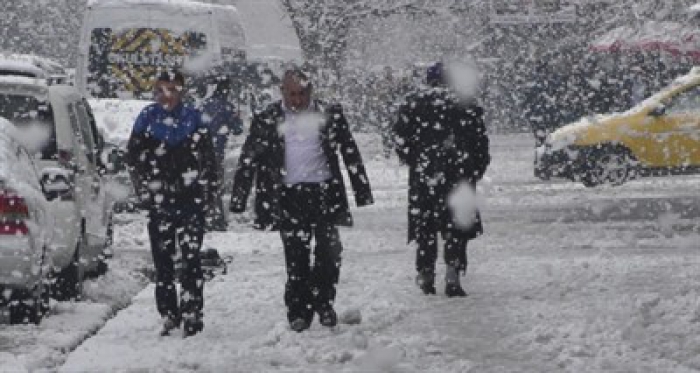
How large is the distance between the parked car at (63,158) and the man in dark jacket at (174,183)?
1.09 m

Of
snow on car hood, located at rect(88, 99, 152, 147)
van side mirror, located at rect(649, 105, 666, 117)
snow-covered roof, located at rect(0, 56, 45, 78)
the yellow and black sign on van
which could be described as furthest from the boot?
the yellow and black sign on van

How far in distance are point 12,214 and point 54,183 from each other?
614 millimetres

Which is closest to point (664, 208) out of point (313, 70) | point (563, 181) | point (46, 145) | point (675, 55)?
point (563, 181)

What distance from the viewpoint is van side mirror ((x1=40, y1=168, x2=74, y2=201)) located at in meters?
10.1

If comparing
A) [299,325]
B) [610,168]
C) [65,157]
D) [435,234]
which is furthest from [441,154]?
[610,168]

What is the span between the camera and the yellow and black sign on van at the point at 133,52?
72.5 feet

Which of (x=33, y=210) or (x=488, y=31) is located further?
(x=488, y=31)

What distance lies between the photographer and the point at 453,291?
11.4 meters

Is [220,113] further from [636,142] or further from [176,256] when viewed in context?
[636,142]

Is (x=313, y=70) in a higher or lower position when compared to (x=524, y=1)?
lower

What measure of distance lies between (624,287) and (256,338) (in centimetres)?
339

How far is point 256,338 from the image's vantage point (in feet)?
31.3

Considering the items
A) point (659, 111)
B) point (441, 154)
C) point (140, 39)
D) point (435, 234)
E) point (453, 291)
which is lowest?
point (659, 111)

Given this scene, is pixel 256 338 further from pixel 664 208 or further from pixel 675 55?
pixel 675 55
